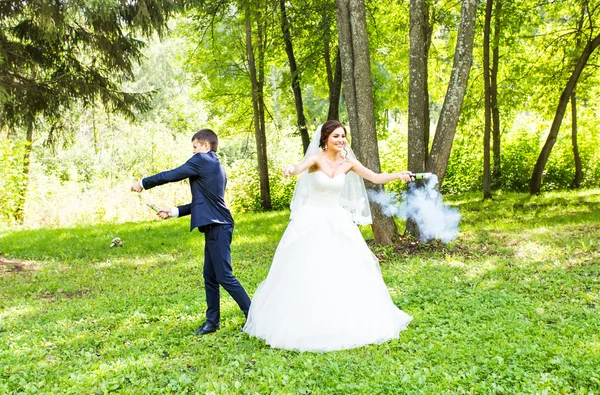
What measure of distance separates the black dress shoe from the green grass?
155 millimetres

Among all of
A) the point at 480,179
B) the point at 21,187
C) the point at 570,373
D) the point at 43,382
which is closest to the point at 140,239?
the point at 21,187

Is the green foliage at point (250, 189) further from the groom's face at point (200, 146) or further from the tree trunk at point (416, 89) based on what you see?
the groom's face at point (200, 146)

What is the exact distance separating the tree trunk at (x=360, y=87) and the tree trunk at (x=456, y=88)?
1.07 metres

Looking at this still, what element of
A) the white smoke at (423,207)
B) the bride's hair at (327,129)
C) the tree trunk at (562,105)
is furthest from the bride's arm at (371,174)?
the tree trunk at (562,105)

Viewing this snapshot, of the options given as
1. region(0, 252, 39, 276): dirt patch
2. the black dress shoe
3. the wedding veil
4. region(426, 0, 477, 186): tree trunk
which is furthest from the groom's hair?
region(0, 252, 39, 276): dirt patch

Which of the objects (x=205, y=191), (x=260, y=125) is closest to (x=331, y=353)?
(x=205, y=191)

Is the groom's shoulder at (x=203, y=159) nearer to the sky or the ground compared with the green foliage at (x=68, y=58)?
nearer to the ground

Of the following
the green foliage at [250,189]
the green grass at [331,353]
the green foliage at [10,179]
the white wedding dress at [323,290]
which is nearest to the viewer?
the green grass at [331,353]

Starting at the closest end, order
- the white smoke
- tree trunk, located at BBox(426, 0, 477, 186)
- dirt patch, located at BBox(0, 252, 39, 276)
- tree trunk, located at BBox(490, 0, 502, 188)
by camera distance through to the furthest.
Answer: tree trunk, located at BBox(426, 0, 477, 186)
the white smoke
dirt patch, located at BBox(0, 252, 39, 276)
tree trunk, located at BBox(490, 0, 502, 188)

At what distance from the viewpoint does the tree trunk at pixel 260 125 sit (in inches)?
650

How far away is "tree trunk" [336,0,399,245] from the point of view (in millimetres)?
9156

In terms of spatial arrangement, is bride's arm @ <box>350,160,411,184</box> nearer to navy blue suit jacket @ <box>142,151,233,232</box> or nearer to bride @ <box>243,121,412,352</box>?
bride @ <box>243,121,412,352</box>

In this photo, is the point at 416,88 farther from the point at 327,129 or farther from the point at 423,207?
the point at 327,129

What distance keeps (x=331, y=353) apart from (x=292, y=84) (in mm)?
12011
